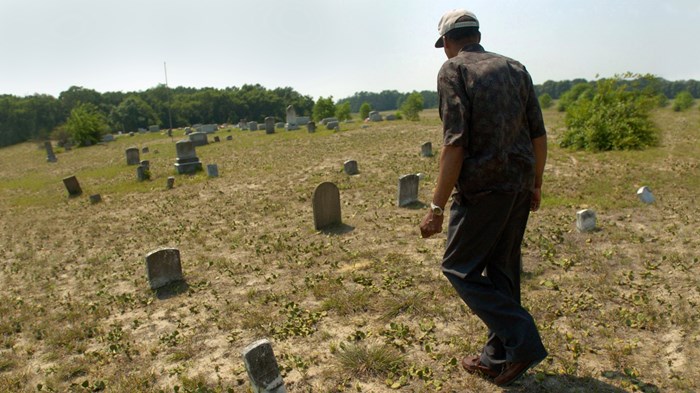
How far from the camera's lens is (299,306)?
→ 219 inches

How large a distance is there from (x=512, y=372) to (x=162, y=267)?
Result: 5.36 m

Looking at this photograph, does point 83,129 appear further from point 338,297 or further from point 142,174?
point 338,297

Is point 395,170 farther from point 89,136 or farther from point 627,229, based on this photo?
point 89,136

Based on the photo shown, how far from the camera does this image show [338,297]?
5648mm

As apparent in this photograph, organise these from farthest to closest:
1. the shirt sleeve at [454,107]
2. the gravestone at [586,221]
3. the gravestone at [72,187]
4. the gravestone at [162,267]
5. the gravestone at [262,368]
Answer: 1. the gravestone at [72,187]
2. the gravestone at [586,221]
3. the gravestone at [162,267]
4. the gravestone at [262,368]
5. the shirt sleeve at [454,107]

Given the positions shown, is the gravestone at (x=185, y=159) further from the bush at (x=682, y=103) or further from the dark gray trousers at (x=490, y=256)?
the bush at (x=682, y=103)

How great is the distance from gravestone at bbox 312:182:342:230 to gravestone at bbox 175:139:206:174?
A: 36.2 ft

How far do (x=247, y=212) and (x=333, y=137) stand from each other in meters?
17.4

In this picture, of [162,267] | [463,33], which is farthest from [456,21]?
[162,267]

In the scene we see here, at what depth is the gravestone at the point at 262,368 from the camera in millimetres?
3549

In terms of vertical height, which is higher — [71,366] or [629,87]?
[629,87]

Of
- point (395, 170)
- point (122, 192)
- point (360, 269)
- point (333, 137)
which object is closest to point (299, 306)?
point (360, 269)

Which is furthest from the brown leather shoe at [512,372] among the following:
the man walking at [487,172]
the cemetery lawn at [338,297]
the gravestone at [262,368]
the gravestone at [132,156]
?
the gravestone at [132,156]

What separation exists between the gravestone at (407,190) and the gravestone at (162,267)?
17.5 feet
